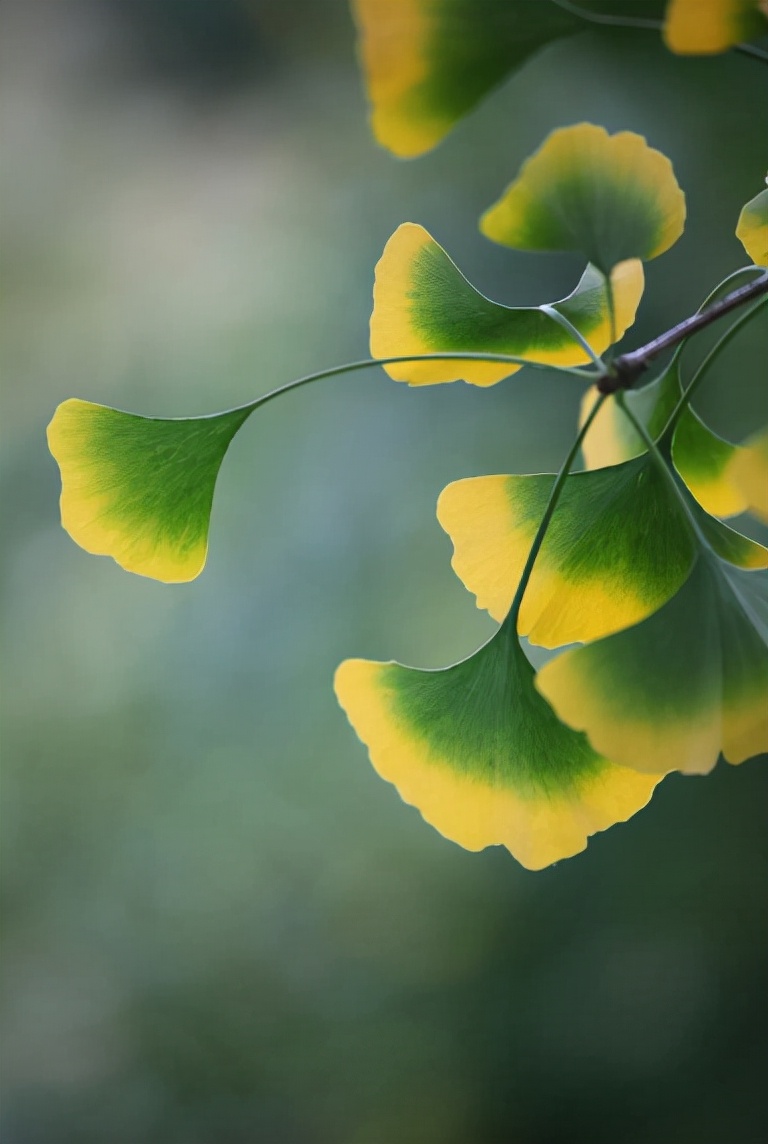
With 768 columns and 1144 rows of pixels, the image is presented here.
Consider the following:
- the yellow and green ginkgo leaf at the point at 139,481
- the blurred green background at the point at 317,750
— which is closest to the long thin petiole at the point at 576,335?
the yellow and green ginkgo leaf at the point at 139,481

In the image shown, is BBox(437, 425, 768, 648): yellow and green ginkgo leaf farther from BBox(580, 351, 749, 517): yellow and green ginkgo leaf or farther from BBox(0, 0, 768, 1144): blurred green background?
BBox(0, 0, 768, 1144): blurred green background

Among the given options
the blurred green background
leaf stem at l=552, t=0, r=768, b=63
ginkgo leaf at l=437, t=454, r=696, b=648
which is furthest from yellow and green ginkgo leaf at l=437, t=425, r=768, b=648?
the blurred green background

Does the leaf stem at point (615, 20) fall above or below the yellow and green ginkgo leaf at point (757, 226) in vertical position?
above

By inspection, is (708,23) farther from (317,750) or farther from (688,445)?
(317,750)

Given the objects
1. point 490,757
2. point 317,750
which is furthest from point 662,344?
point 317,750

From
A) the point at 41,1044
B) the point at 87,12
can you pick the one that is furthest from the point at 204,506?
the point at 87,12

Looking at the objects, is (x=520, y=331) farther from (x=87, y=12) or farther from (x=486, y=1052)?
(x=87, y=12)

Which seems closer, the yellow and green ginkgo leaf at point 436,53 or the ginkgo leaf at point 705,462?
the yellow and green ginkgo leaf at point 436,53

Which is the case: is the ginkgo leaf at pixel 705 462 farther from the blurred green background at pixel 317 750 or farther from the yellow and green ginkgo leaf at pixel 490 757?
the blurred green background at pixel 317 750
